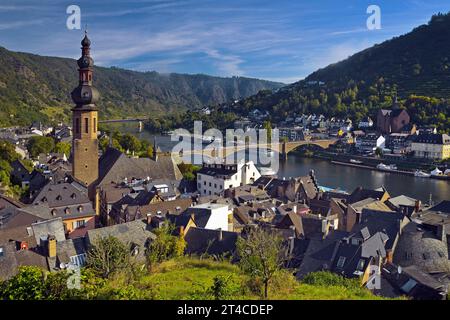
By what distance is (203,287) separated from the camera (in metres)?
7.75

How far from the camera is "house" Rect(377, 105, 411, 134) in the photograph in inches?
2783

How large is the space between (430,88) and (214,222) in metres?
73.0

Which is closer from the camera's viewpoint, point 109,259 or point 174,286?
point 174,286

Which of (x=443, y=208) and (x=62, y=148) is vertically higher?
(x=62, y=148)

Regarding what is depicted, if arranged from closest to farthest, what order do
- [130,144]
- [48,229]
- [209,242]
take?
[209,242]
[48,229]
[130,144]

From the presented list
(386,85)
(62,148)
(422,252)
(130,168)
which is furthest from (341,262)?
(386,85)

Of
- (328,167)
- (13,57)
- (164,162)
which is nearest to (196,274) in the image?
(164,162)

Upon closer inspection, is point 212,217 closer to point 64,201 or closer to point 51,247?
point 51,247

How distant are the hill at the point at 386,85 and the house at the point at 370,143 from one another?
8.40 m

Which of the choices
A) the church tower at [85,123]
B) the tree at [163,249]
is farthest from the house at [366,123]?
the tree at [163,249]

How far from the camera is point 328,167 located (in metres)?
57.1

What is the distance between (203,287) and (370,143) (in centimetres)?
6006

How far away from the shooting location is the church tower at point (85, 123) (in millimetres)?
27000

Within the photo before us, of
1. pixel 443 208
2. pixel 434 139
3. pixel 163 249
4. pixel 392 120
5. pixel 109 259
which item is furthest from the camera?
pixel 392 120
